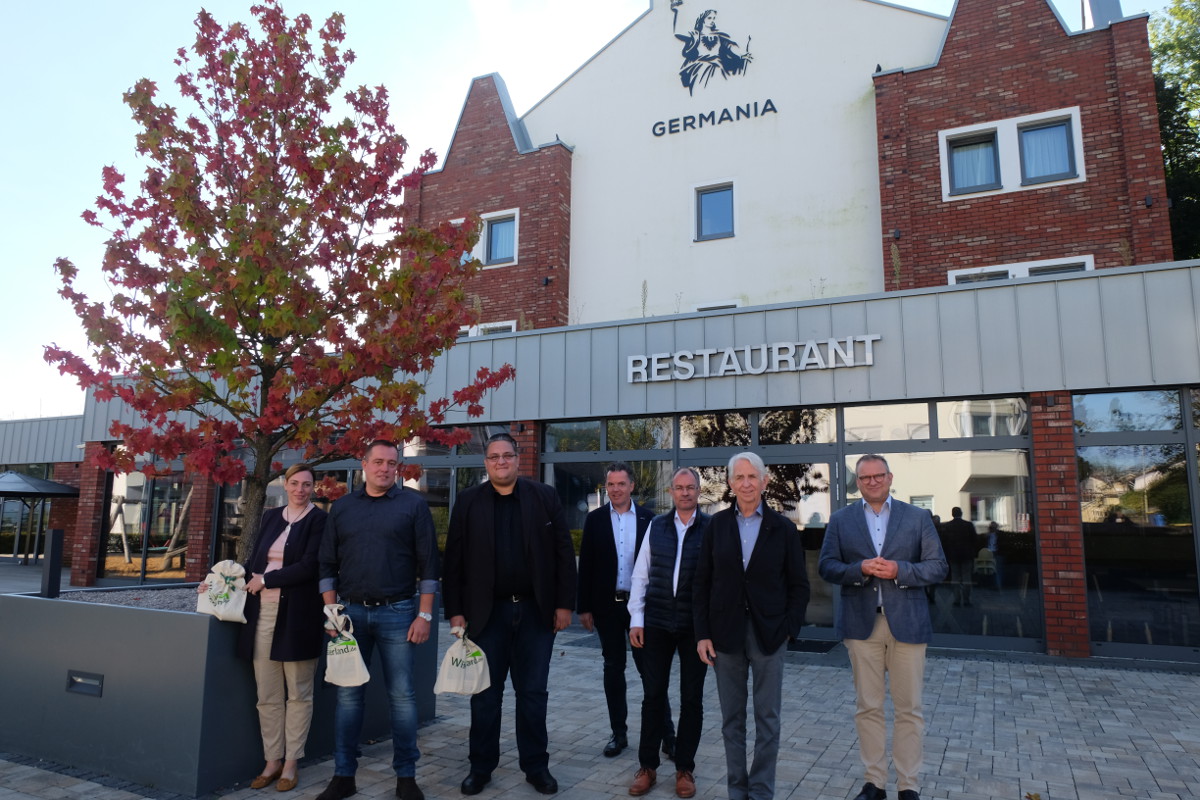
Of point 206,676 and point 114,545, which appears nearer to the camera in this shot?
point 206,676

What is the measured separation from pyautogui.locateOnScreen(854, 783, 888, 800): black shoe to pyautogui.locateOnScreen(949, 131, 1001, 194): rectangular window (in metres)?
10.1

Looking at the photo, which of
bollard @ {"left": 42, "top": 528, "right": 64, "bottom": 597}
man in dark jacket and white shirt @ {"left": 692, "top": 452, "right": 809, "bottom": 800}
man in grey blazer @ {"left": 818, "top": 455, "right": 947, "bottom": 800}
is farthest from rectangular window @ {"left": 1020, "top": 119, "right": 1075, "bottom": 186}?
bollard @ {"left": 42, "top": 528, "right": 64, "bottom": 597}

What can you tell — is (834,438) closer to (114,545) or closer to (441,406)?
(441,406)

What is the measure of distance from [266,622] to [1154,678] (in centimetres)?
795

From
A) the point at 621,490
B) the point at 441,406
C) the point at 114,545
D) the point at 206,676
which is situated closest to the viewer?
the point at 206,676

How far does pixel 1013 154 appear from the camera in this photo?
11844mm

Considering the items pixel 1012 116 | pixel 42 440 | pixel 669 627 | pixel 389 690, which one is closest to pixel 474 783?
pixel 389 690

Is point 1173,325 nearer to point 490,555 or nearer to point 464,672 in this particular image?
point 490,555

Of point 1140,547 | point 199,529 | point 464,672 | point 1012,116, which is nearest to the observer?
point 464,672

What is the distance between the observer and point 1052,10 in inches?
468

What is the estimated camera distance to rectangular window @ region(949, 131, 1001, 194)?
12078mm

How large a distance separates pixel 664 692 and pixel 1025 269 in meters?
9.66

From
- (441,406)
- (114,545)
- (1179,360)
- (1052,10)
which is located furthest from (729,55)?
(114,545)

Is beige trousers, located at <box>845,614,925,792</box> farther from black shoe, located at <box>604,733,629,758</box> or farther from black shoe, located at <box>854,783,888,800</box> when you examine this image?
black shoe, located at <box>604,733,629,758</box>
